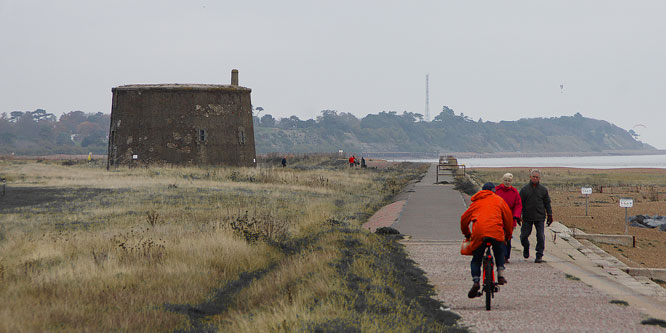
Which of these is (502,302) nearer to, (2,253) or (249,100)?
(2,253)

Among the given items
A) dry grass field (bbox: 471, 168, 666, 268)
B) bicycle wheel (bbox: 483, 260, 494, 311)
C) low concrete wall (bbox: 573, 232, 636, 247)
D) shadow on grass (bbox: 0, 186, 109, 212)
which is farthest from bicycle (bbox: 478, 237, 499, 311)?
shadow on grass (bbox: 0, 186, 109, 212)

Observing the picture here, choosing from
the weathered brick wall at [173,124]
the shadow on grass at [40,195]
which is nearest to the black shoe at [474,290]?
the shadow on grass at [40,195]

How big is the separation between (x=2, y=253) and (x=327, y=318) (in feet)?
26.6

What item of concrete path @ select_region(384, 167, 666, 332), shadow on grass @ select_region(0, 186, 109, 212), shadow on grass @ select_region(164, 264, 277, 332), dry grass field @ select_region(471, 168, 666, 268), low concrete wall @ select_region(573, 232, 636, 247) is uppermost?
shadow on grass @ select_region(0, 186, 109, 212)

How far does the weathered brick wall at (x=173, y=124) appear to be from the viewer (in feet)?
136

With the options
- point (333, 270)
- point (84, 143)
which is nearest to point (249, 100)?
point (333, 270)

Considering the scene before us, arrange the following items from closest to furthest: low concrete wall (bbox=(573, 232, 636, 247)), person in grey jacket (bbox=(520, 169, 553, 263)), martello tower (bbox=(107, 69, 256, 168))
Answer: person in grey jacket (bbox=(520, 169, 553, 263)) < low concrete wall (bbox=(573, 232, 636, 247)) < martello tower (bbox=(107, 69, 256, 168))

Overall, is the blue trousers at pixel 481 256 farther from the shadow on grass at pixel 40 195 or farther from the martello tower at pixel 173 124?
the martello tower at pixel 173 124

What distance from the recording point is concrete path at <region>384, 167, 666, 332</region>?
7.39 metres

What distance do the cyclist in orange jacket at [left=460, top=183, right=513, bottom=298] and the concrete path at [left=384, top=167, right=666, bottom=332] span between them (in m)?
0.47

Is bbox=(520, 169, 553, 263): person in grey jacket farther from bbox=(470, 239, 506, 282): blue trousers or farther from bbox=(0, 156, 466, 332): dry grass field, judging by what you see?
bbox=(470, 239, 506, 282): blue trousers

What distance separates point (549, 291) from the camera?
916 centimetres

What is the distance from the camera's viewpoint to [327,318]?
6773 mm

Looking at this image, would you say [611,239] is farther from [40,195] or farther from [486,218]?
[40,195]
